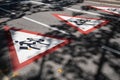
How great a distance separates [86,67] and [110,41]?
6.88ft

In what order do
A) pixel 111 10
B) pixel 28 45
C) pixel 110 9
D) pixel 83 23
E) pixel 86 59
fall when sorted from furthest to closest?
pixel 110 9
pixel 111 10
pixel 83 23
pixel 28 45
pixel 86 59

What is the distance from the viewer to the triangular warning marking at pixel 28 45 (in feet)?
18.6

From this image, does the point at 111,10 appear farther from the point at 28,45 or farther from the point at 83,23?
the point at 28,45

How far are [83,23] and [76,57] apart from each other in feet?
10.5

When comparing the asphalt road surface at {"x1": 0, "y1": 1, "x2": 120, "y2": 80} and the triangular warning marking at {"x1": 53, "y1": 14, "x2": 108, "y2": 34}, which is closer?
the asphalt road surface at {"x1": 0, "y1": 1, "x2": 120, "y2": 80}

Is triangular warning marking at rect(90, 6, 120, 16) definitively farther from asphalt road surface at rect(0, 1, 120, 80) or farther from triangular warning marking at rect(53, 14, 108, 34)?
asphalt road surface at rect(0, 1, 120, 80)

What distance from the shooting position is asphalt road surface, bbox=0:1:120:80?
4922 mm

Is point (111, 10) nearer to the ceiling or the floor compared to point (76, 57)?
nearer to the ceiling

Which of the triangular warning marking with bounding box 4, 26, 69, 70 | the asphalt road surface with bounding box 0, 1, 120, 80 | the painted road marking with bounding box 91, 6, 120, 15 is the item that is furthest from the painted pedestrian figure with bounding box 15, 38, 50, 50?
the painted road marking with bounding box 91, 6, 120, 15

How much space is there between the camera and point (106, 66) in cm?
527

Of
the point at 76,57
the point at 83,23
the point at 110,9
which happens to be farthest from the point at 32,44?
the point at 110,9

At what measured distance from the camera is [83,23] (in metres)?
8.53

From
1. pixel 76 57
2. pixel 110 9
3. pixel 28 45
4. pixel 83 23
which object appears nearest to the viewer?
pixel 76 57

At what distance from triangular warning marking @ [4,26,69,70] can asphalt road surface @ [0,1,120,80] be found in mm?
213
